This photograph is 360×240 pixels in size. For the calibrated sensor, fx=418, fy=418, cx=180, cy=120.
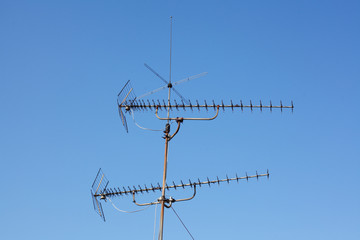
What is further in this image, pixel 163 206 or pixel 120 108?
pixel 120 108

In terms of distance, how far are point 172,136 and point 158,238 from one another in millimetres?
2728

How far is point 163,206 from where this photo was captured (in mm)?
10336

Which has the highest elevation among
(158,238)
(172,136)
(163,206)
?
(172,136)

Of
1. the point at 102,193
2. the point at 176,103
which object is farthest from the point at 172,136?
the point at 102,193

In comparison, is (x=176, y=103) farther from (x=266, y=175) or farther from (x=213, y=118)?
(x=266, y=175)

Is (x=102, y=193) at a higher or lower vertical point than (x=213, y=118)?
lower

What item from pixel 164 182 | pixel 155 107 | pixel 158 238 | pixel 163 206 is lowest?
pixel 158 238

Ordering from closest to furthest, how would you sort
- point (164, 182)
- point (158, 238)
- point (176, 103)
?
point (158, 238)
point (164, 182)
point (176, 103)

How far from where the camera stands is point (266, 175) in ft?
36.8

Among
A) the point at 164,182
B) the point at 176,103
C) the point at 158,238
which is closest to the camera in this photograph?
the point at 158,238

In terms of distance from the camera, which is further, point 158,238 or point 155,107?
point 155,107

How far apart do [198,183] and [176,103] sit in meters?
2.40

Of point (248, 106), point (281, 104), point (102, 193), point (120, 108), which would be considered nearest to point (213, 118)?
point (248, 106)

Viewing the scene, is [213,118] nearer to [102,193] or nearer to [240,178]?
[240,178]
